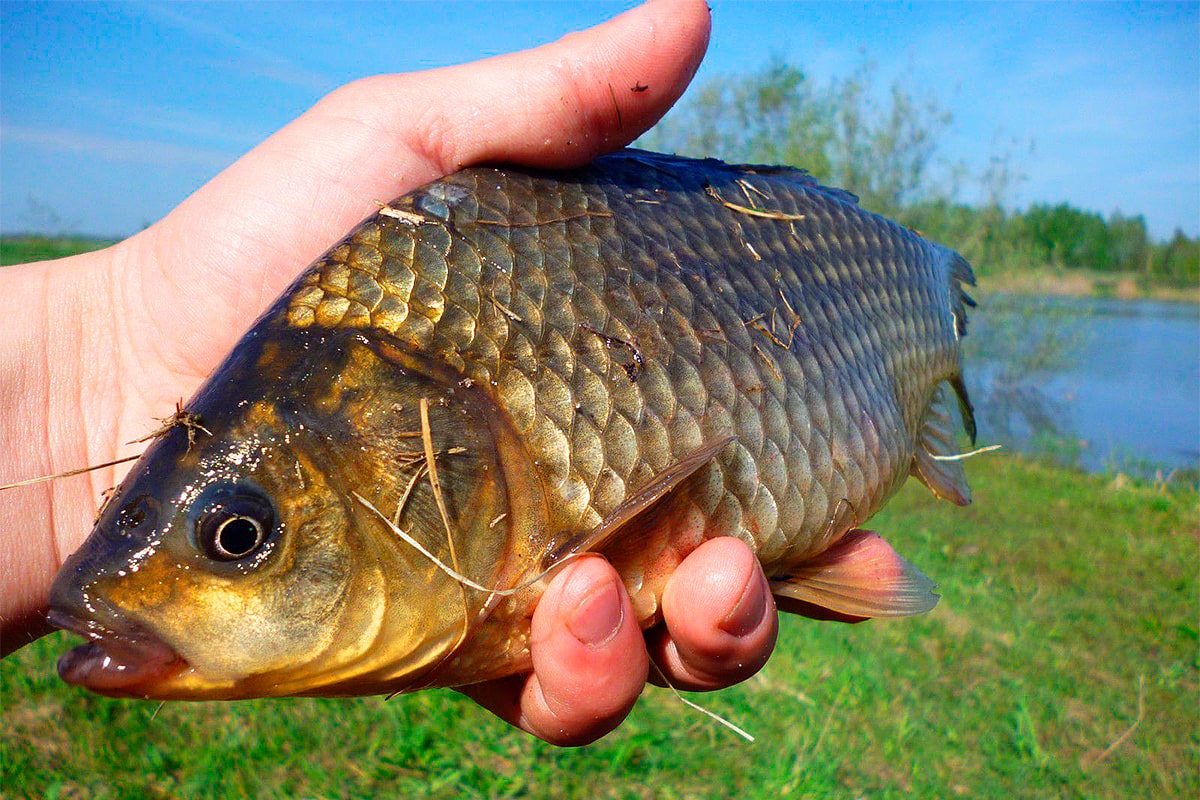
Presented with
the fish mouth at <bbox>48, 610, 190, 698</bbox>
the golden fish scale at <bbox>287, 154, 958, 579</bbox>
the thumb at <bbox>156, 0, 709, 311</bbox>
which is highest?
the thumb at <bbox>156, 0, 709, 311</bbox>

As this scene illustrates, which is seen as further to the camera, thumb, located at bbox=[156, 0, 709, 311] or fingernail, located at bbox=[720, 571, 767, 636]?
thumb, located at bbox=[156, 0, 709, 311]

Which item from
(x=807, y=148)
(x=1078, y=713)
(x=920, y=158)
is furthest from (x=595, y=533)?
(x=920, y=158)

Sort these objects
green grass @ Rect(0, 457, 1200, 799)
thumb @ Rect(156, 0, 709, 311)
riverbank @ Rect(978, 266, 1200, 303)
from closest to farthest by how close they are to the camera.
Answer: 1. thumb @ Rect(156, 0, 709, 311)
2. green grass @ Rect(0, 457, 1200, 799)
3. riverbank @ Rect(978, 266, 1200, 303)

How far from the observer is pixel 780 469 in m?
2.06

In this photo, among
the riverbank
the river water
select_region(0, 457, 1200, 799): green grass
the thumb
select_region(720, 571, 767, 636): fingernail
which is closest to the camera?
select_region(720, 571, 767, 636): fingernail

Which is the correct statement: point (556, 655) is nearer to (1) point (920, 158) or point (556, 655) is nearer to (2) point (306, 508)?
(2) point (306, 508)

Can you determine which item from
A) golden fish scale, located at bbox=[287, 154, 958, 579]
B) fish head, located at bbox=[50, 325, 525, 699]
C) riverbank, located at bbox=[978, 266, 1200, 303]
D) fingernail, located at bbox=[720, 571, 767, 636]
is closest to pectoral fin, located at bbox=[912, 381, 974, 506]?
golden fish scale, located at bbox=[287, 154, 958, 579]

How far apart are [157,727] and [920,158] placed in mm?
21100

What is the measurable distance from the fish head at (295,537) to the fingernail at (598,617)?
0.22 meters

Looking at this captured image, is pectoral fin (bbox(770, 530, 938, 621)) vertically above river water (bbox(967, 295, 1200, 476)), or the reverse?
pectoral fin (bbox(770, 530, 938, 621))

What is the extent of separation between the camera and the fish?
1.39 meters

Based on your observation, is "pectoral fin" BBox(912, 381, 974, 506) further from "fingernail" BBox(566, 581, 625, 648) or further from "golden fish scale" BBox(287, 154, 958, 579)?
"fingernail" BBox(566, 581, 625, 648)

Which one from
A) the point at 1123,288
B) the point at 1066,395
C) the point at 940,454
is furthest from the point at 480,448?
the point at 1123,288

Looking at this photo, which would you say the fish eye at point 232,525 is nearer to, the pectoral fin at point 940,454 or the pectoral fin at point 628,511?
the pectoral fin at point 628,511
